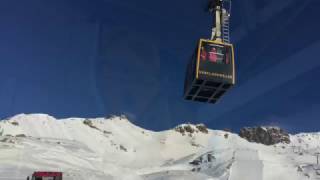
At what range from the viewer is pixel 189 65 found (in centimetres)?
4031

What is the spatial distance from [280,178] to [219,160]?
15.2 metres

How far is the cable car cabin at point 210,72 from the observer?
3619 centimetres

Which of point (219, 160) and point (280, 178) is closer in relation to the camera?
point (280, 178)

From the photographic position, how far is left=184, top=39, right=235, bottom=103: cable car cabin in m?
36.2

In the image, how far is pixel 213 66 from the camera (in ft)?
121

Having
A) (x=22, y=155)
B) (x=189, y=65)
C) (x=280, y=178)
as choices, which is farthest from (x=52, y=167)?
(x=189, y=65)

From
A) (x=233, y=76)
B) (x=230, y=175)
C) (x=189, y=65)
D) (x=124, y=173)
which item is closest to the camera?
(x=233, y=76)

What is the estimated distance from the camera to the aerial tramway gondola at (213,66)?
119 feet

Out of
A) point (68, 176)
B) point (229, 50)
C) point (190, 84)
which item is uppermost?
point (229, 50)

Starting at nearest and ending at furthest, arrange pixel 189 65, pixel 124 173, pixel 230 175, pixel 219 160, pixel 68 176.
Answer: pixel 189 65 < pixel 68 176 < pixel 230 175 < pixel 124 173 < pixel 219 160

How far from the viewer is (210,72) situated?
36281 millimetres

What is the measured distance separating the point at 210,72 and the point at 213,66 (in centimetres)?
81

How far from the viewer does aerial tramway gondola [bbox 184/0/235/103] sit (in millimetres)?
36219

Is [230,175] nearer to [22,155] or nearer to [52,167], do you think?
[52,167]
